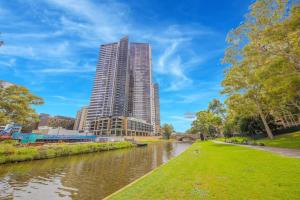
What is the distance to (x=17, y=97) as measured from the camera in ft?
76.9

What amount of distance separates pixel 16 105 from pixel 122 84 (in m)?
125

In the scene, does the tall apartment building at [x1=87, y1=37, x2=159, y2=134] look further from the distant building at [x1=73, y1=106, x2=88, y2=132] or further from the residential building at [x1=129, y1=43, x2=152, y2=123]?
the distant building at [x1=73, y1=106, x2=88, y2=132]

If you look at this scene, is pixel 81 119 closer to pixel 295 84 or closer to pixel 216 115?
pixel 216 115

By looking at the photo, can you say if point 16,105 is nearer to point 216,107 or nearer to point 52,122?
point 216,107

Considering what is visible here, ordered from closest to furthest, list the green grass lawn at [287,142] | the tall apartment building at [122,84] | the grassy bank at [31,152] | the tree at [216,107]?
the grassy bank at [31,152]
the green grass lawn at [287,142]
the tree at [216,107]
the tall apartment building at [122,84]

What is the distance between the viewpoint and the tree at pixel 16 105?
74.6 ft

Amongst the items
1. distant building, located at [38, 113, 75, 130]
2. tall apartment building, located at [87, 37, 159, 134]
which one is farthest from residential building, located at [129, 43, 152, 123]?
distant building, located at [38, 113, 75, 130]

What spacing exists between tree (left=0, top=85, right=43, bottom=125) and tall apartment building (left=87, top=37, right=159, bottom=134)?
323ft

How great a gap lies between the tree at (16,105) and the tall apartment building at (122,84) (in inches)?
3873

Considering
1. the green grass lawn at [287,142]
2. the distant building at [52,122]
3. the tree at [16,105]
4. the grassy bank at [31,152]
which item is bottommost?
the grassy bank at [31,152]

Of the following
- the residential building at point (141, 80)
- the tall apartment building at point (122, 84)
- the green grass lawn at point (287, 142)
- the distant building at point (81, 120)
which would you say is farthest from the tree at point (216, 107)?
the distant building at point (81, 120)

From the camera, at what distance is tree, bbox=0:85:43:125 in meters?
22.7

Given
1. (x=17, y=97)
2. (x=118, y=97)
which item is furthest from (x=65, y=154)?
(x=118, y=97)

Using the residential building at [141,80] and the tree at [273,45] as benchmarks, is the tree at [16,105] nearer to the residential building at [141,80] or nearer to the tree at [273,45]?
the tree at [273,45]
